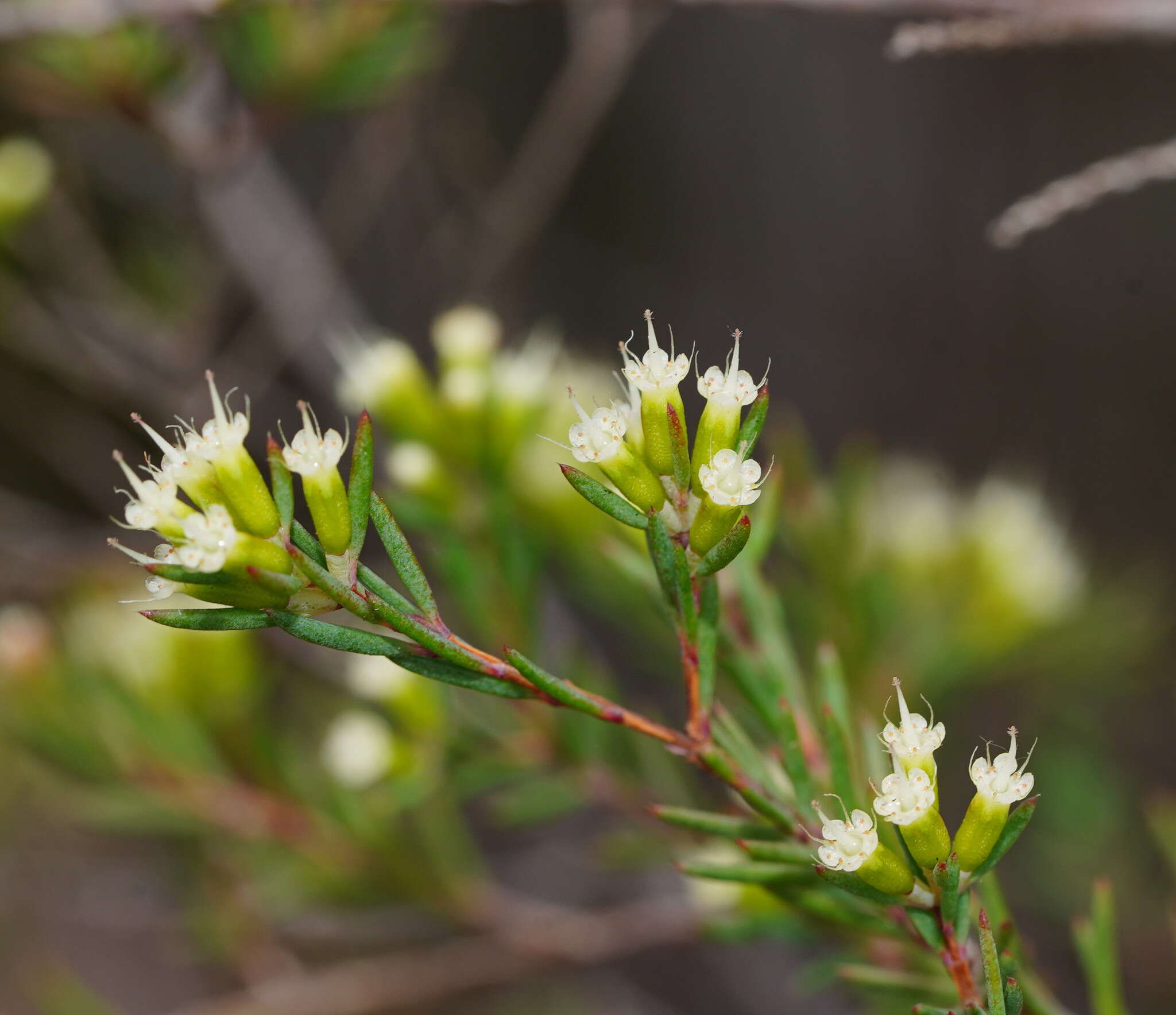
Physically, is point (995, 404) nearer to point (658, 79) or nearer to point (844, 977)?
point (658, 79)

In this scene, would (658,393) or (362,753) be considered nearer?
(658,393)

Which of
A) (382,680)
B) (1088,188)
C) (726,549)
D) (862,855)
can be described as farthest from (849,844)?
(382,680)

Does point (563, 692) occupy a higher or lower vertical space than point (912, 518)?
lower

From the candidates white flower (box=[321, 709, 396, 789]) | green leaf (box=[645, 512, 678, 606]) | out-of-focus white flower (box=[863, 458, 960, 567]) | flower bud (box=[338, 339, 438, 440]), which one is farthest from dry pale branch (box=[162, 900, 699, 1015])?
green leaf (box=[645, 512, 678, 606])

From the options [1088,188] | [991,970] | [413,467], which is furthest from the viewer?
[413,467]

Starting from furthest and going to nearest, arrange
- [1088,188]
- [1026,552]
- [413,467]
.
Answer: [1026,552] → [413,467] → [1088,188]

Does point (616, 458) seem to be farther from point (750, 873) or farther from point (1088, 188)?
point (1088, 188)

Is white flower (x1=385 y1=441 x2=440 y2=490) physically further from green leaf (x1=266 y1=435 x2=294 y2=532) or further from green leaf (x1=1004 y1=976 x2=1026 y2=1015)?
green leaf (x1=1004 y1=976 x2=1026 y2=1015)
